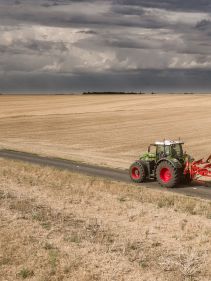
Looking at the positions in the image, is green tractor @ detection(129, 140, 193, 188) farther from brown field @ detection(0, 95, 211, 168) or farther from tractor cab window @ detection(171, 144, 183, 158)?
brown field @ detection(0, 95, 211, 168)

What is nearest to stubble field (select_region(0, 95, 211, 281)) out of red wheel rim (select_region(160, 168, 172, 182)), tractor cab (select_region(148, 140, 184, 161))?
red wheel rim (select_region(160, 168, 172, 182))

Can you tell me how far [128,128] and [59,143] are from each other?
11.9m

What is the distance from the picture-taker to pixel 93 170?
29688mm

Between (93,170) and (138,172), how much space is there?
16.7 feet

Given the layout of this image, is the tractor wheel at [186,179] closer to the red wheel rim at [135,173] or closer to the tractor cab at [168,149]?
the tractor cab at [168,149]

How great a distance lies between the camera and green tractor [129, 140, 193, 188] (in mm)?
23453

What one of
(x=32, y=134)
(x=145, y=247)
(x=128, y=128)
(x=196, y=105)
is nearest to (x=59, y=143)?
(x=32, y=134)

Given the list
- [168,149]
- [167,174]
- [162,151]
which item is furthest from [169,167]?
[162,151]

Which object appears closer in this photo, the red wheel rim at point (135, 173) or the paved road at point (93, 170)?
the paved road at point (93, 170)

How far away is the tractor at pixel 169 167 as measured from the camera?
2325 cm

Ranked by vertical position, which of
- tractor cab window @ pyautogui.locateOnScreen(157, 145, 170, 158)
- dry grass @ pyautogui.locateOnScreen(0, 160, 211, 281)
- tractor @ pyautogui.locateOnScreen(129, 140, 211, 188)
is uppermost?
tractor cab window @ pyautogui.locateOnScreen(157, 145, 170, 158)

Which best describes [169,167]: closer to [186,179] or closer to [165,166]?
[165,166]

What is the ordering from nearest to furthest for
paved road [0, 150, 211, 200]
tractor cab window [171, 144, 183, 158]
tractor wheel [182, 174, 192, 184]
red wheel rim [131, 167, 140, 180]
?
paved road [0, 150, 211, 200] → tractor wheel [182, 174, 192, 184] → tractor cab window [171, 144, 183, 158] → red wheel rim [131, 167, 140, 180]

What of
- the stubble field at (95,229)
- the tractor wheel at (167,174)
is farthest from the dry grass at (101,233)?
the tractor wheel at (167,174)
